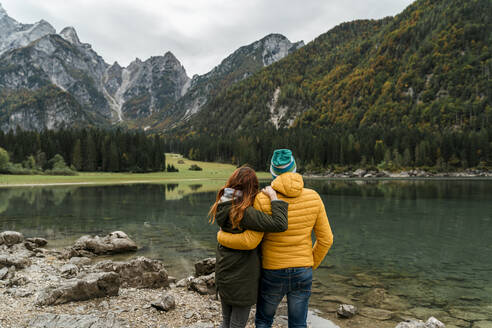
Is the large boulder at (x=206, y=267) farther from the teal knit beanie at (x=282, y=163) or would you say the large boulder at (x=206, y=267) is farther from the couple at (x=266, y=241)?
the teal knit beanie at (x=282, y=163)

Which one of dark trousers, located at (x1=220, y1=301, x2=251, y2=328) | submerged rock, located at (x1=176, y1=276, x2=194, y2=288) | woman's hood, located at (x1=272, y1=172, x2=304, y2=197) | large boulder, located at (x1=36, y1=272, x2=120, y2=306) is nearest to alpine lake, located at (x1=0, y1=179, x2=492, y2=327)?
submerged rock, located at (x1=176, y1=276, x2=194, y2=288)

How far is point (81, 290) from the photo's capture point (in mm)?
8508

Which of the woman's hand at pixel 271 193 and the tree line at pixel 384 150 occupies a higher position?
the tree line at pixel 384 150

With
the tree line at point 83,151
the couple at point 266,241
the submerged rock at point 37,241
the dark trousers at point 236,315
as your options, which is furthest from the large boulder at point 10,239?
the tree line at point 83,151

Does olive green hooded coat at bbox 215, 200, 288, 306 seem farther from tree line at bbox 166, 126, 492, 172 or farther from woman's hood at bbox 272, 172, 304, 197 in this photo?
tree line at bbox 166, 126, 492, 172

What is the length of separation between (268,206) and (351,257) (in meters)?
12.5

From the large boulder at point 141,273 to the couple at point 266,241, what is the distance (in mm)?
6730

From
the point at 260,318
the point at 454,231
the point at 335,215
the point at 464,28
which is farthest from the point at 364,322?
the point at 464,28

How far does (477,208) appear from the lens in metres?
32.5

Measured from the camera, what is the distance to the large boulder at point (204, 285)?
9.84 m

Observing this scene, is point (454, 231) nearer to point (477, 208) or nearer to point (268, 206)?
point (477, 208)

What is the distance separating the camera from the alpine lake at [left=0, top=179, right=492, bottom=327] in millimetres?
9562

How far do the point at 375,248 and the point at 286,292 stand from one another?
1429cm

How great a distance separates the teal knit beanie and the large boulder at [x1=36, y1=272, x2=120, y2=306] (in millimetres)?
7060
